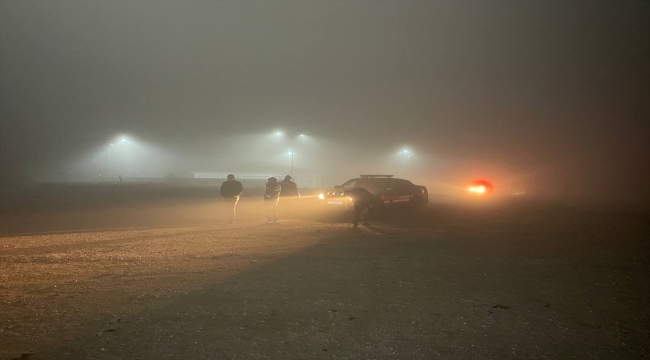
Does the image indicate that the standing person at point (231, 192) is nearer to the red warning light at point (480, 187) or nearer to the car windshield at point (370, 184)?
the car windshield at point (370, 184)

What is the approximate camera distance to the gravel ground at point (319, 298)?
6105 millimetres

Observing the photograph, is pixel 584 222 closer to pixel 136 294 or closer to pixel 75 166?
pixel 136 294

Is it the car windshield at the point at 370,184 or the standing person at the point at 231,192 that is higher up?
the car windshield at the point at 370,184

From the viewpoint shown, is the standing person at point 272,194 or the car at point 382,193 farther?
the car at point 382,193

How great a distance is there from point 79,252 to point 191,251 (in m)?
2.45

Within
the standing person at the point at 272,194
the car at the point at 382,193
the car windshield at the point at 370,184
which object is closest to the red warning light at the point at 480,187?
the car at the point at 382,193

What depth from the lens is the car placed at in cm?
2334

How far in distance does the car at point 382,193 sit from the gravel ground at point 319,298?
26.7ft

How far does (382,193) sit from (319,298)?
51.4ft

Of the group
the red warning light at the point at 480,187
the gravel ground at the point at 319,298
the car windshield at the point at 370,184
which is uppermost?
the red warning light at the point at 480,187

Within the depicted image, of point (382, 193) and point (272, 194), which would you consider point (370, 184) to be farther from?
point (272, 194)

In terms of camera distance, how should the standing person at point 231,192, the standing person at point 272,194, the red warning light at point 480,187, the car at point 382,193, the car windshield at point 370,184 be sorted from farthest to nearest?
the red warning light at point 480,187 < the car windshield at point 370,184 < the car at point 382,193 < the standing person at point 272,194 < the standing person at point 231,192

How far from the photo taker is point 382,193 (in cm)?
2358

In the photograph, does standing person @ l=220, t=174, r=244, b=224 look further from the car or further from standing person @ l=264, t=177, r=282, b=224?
the car
